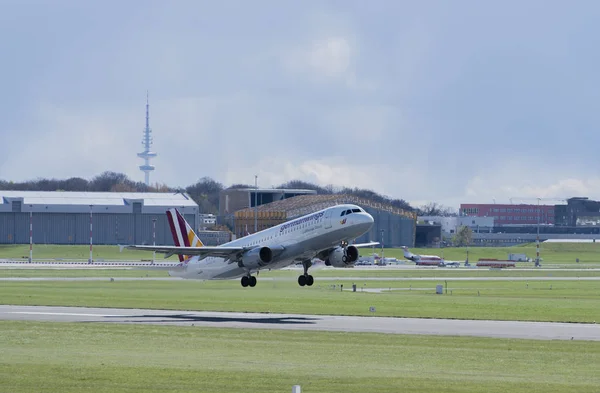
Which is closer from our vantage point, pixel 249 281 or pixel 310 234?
pixel 310 234

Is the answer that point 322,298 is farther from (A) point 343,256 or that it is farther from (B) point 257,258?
(A) point 343,256

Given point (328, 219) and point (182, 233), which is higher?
point (328, 219)

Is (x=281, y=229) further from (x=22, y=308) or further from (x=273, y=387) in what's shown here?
(x=273, y=387)

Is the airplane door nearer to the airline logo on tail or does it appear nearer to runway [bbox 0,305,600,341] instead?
runway [bbox 0,305,600,341]

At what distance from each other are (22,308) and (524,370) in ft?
140

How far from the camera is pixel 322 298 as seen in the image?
85.6 meters

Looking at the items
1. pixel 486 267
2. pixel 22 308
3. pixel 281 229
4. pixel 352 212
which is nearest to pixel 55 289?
pixel 22 308

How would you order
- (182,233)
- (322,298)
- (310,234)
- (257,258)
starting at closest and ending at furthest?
(310,234) → (257,258) → (322,298) → (182,233)

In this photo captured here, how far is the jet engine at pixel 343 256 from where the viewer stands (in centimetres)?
7200

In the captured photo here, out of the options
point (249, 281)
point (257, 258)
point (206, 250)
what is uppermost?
point (206, 250)

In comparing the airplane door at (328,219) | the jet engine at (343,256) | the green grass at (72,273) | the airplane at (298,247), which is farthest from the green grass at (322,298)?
the green grass at (72,273)

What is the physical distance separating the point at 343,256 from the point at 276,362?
30.1 meters

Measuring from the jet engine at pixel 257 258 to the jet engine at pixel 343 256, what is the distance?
4342 mm

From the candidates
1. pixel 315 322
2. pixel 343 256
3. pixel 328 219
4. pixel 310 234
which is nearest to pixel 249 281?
pixel 310 234
